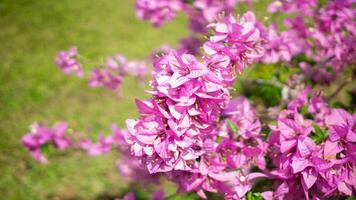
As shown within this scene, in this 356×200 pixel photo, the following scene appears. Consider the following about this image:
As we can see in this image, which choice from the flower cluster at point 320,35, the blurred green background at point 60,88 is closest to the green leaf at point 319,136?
the flower cluster at point 320,35

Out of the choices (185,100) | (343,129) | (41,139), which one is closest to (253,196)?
(343,129)

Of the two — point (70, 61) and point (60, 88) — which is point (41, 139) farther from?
point (60, 88)

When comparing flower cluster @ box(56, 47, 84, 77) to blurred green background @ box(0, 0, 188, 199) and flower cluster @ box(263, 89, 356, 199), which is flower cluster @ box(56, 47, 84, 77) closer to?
blurred green background @ box(0, 0, 188, 199)

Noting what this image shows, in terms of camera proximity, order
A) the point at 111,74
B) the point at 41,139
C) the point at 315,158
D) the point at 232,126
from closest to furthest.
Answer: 1. the point at 315,158
2. the point at 232,126
3. the point at 41,139
4. the point at 111,74

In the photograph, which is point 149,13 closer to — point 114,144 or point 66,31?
point 114,144

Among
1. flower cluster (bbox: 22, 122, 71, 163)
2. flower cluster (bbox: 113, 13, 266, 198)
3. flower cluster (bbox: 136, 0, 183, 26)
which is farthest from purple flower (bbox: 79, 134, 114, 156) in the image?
flower cluster (bbox: 113, 13, 266, 198)
